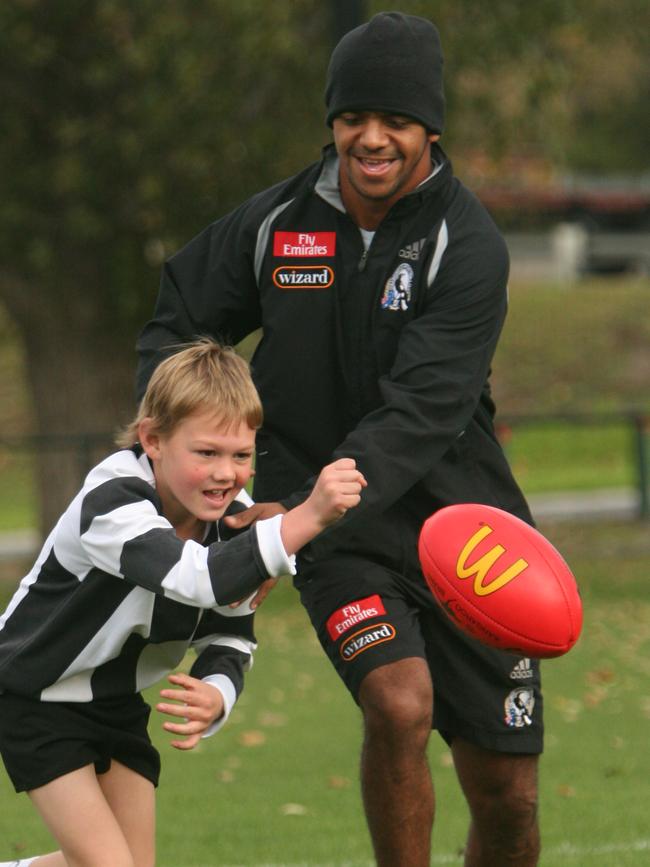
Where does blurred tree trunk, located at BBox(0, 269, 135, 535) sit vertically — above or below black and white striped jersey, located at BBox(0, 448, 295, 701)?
below

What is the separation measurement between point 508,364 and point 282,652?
15.8 metres

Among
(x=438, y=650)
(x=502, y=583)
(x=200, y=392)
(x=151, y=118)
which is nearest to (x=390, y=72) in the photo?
(x=200, y=392)

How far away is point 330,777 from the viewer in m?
8.34

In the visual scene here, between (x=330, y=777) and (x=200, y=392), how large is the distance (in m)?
4.44

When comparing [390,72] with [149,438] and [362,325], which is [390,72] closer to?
[362,325]

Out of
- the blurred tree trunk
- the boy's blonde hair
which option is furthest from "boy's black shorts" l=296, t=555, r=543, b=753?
the blurred tree trunk

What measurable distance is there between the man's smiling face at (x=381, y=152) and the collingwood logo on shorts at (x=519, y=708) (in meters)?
1.53

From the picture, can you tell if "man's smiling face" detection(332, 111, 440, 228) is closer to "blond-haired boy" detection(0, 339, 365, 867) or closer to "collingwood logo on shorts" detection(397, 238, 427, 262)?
"collingwood logo on shorts" detection(397, 238, 427, 262)

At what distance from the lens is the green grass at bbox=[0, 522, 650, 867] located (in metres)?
6.81

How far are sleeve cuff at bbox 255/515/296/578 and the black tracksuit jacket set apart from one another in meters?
0.68

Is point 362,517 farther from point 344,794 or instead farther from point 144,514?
point 344,794

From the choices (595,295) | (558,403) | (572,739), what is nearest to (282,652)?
(572,739)

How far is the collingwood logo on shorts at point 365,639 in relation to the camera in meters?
4.97

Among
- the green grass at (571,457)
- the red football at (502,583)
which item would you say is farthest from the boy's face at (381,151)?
the green grass at (571,457)
